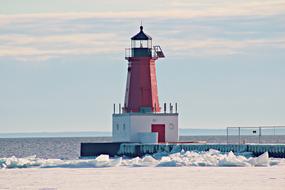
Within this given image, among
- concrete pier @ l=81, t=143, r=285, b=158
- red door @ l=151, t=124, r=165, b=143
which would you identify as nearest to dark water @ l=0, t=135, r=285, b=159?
red door @ l=151, t=124, r=165, b=143

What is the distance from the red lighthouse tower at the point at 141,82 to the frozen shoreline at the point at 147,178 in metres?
12.7

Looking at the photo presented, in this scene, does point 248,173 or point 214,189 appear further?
point 248,173

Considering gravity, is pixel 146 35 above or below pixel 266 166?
above

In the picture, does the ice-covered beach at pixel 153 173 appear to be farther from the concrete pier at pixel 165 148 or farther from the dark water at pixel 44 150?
the dark water at pixel 44 150

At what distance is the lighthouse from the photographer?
5184cm

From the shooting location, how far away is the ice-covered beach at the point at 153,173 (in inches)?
1228

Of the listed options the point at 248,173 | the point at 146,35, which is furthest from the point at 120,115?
the point at 248,173

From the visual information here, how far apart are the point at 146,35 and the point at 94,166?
13.8m

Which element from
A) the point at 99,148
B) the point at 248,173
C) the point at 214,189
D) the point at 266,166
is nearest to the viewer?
the point at 214,189

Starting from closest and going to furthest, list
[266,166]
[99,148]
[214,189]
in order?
1. [214,189]
2. [266,166]
3. [99,148]

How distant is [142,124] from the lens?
170ft

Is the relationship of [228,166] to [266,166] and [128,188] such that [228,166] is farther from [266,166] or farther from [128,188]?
[128,188]

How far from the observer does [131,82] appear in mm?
52281

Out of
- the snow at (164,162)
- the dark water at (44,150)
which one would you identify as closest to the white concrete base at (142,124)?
the snow at (164,162)
